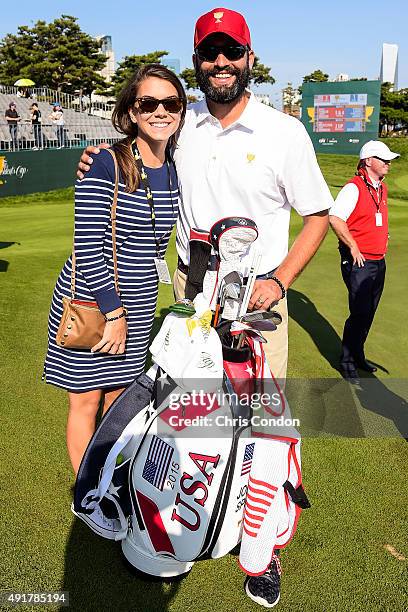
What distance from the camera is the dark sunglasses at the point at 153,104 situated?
8.48 ft

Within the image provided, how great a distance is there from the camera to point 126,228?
260cm

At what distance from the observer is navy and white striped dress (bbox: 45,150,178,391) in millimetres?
2516

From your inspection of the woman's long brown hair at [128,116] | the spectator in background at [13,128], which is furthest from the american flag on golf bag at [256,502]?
the spectator in background at [13,128]

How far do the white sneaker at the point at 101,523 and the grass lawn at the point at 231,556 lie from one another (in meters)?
0.17

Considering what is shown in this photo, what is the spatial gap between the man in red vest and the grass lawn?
35 centimetres

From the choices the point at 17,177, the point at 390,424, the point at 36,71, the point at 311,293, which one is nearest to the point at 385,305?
the point at 311,293

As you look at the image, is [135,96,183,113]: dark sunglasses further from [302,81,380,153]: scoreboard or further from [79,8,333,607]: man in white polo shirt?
[302,81,380,153]: scoreboard

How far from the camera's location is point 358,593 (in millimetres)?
2609

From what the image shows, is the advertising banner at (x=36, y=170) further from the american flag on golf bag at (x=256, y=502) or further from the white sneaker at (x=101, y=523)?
the american flag on golf bag at (x=256, y=502)

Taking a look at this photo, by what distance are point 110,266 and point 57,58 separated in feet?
185

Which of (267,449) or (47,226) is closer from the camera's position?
(267,449)

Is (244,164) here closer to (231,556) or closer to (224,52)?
(224,52)

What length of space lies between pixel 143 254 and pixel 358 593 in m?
1.73

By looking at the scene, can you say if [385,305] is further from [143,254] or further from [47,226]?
[47,226]
